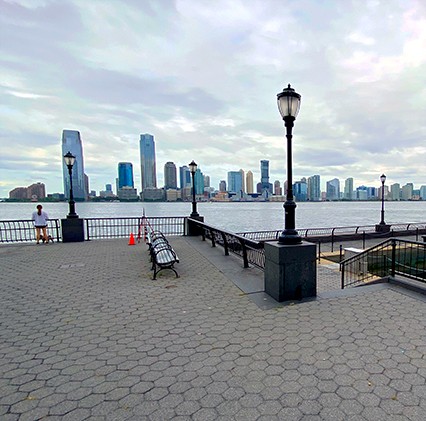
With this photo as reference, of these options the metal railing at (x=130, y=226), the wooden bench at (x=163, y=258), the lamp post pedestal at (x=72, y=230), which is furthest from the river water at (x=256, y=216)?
the wooden bench at (x=163, y=258)

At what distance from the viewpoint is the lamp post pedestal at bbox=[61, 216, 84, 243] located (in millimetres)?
12945

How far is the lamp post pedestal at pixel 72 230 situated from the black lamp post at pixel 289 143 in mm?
11071

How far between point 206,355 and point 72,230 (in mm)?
11778

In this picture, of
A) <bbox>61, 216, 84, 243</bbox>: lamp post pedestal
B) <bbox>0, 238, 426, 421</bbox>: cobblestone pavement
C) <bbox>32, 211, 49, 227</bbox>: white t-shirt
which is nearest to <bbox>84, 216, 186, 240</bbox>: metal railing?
<bbox>61, 216, 84, 243</bbox>: lamp post pedestal

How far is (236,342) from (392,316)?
2721 mm

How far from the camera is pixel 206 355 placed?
3.45 meters

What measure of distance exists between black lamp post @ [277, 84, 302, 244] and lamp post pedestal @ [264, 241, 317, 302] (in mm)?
174

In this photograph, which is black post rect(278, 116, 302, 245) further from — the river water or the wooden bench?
the river water

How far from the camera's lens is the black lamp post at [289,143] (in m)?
5.27

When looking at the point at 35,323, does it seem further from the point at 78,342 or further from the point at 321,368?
the point at 321,368

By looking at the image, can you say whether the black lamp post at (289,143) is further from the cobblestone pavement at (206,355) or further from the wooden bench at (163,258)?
the wooden bench at (163,258)

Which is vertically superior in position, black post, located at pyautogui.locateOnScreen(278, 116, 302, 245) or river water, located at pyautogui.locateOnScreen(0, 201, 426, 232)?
black post, located at pyautogui.locateOnScreen(278, 116, 302, 245)

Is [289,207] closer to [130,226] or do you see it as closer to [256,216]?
[130,226]

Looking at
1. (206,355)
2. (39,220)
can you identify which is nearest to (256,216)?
(39,220)
